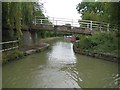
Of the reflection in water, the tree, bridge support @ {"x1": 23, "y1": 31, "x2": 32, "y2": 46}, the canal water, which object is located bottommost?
the reflection in water

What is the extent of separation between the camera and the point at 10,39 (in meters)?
19.8

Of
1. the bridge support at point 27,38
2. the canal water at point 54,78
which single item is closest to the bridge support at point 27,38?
the bridge support at point 27,38

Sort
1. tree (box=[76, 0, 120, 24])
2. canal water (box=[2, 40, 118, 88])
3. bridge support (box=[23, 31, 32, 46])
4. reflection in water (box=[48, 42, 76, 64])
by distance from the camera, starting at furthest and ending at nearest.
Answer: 1. bridge support (box=[23, 31, 32, 46])
2. reflection in water (box=[48, 42, 76, 64])
3. tree (box=[76, 0, 120, 24])
4. canal water (box=[2, 40, 118, 88])

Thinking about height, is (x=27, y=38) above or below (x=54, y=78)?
above

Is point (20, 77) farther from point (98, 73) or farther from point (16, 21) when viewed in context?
point (16, 21)

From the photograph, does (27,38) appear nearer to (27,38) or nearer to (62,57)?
(27,38)

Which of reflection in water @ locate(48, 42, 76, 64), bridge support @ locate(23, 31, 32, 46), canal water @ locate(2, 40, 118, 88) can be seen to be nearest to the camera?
canal water @ locate(2, 40, 118, 88)

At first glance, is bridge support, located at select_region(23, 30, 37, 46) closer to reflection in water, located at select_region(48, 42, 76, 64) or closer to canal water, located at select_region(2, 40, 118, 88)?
reflection in water, located at select_region(48, 42, 76, 64)

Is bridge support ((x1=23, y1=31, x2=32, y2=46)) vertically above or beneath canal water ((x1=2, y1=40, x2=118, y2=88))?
above

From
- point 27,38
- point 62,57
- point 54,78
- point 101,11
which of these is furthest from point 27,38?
point 101,11

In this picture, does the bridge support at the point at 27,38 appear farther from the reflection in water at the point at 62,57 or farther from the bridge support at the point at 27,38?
the reflection in water at the point at 62,57

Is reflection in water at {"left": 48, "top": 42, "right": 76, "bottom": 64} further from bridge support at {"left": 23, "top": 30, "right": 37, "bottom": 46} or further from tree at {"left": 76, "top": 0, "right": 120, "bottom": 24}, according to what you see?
tree at {"left": 76, "top": 0, "right": 120, "bottom": 24}

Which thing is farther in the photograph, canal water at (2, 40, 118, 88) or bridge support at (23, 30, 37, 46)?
bridge support at (23, 30, 37, 46)

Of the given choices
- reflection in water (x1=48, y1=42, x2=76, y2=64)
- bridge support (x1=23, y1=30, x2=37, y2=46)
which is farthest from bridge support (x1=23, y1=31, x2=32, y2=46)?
reflection in water (x1=48, y1=42, x2=76, y2=64)
